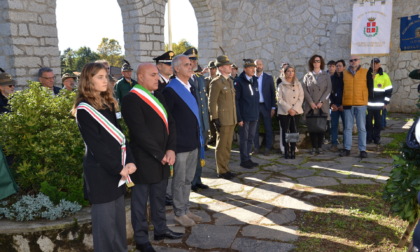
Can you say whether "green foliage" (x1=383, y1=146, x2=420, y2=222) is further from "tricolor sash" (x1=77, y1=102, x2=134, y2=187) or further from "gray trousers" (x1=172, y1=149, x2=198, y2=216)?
"tricolor sash" (x1=77, y1=102, x2=134, y2=187)

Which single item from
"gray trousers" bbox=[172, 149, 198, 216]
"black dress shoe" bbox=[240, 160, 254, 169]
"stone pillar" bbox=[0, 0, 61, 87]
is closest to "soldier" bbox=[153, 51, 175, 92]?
"gray trousers" bbox=[172, 149, 198, 216]

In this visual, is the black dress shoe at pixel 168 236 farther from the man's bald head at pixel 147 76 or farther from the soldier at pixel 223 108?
the soldier at pixel 223 108

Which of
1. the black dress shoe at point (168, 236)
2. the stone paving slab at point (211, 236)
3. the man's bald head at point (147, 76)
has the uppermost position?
the man's bald head at point (147, 76)

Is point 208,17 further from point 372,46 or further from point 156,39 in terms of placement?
point 372,46

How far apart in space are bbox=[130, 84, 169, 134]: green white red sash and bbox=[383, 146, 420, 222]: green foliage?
7.17 feet

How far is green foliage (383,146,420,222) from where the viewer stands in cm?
312

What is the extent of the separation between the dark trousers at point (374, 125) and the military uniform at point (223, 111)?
393cm

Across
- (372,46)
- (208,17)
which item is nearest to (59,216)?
(372,46)

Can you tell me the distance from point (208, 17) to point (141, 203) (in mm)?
10340

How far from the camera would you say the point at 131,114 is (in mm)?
3207

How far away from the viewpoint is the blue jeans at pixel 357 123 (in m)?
6.64

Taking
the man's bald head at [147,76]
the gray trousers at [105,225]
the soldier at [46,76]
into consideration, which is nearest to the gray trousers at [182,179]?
the man's bald head at [147,76]

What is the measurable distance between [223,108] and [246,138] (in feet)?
3.23

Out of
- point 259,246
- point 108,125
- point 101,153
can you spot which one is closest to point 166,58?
point 108,125
